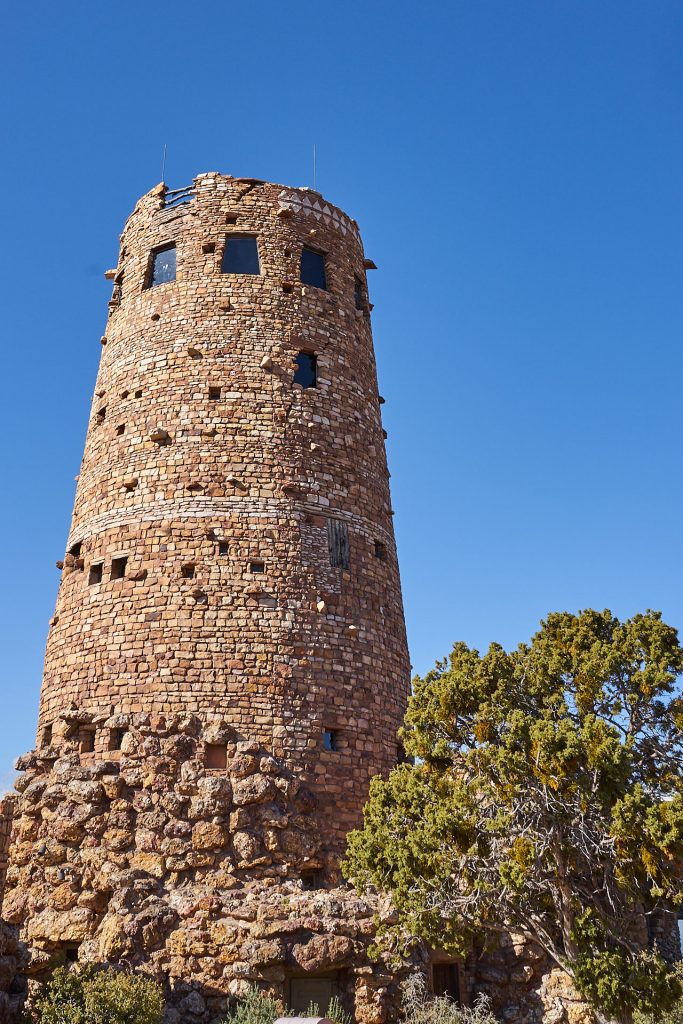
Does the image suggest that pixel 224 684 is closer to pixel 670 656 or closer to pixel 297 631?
pixel 297 631

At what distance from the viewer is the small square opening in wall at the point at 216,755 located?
1714 centimetres

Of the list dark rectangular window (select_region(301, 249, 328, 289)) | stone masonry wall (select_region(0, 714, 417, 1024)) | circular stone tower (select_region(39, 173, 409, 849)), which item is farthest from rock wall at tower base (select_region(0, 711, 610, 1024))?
dark rectangular window (select_region(301, 249, 328, 289))

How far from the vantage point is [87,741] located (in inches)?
706

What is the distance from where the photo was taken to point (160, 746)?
17219 mm

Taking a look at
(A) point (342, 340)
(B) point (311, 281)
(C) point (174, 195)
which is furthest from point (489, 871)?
(C) point (174, 195)

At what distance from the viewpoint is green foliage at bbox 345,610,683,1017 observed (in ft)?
40.8

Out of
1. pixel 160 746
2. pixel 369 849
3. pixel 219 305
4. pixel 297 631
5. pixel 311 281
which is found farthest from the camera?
pixel 311 281

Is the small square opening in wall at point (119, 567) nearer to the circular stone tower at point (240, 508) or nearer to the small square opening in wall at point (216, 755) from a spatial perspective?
the circular stone tower at point (240, 508)

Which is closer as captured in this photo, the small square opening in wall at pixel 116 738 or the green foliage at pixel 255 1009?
the green foliage at pixel 255 1009

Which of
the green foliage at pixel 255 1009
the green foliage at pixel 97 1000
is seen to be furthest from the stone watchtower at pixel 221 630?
the green foliage at pixel 97 1000

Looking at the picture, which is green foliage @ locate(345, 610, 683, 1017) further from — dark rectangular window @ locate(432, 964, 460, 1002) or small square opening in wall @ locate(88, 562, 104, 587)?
small square opening in wall @ locate(88, 562, 104, 587)

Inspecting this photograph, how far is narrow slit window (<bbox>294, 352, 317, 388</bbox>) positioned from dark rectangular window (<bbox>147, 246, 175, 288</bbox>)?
3843mm

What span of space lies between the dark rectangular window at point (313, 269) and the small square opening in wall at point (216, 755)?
11.5m

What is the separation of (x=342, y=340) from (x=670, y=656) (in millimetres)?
12085
